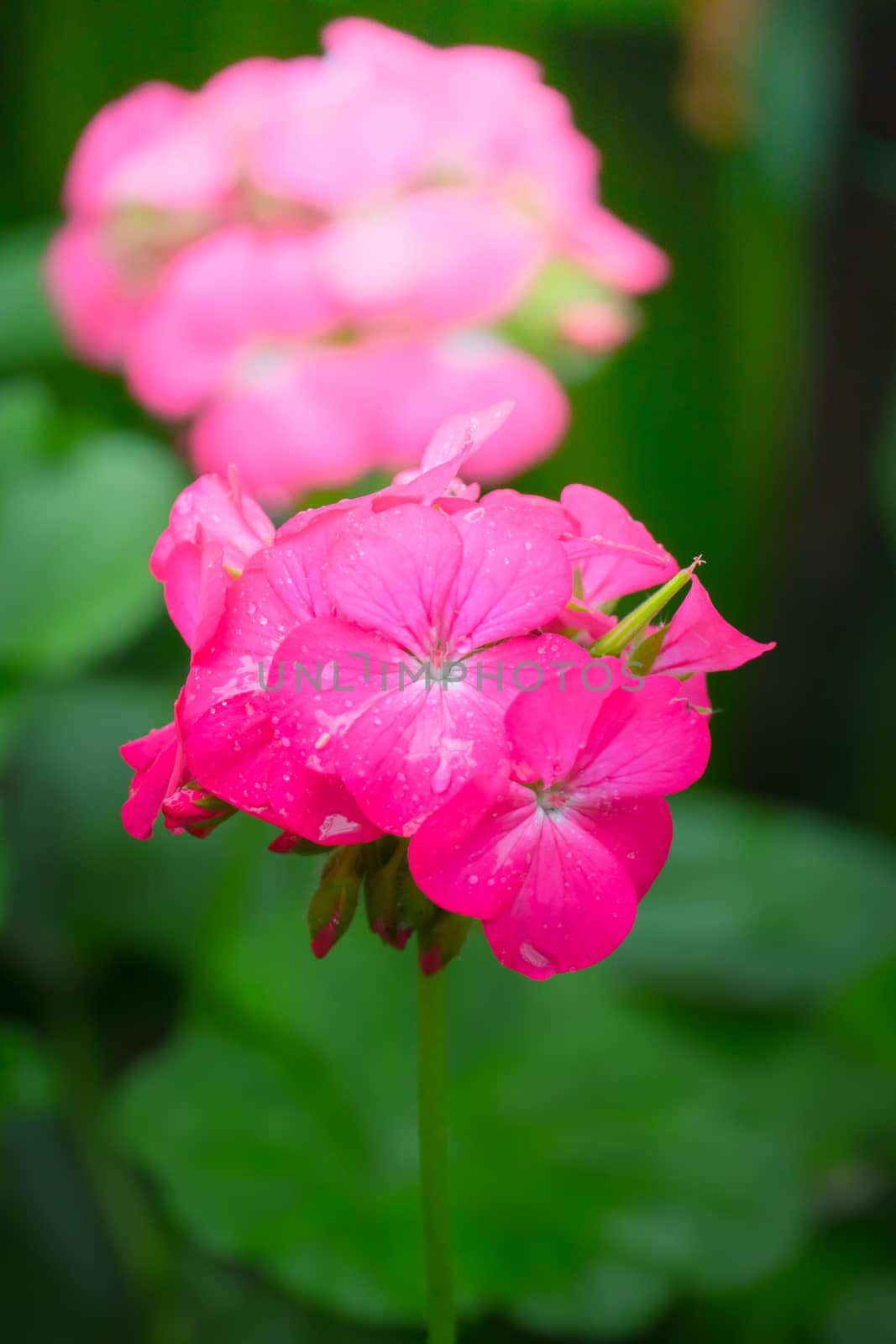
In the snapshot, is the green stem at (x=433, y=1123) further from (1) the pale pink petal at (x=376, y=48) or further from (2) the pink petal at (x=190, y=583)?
(1) the pale pink petal at (x=376, y=48)

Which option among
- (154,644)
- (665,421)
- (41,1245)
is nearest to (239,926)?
(41,1245)

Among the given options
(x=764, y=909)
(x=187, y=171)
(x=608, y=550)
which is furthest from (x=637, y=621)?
(x=764, y=909)

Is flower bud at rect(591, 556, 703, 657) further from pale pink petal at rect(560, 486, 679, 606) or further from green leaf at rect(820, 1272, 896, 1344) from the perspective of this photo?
green leaf at rect(820, 1272, 896, 1344)

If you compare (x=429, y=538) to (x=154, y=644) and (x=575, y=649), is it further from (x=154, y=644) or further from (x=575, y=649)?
(x=154, y=644)

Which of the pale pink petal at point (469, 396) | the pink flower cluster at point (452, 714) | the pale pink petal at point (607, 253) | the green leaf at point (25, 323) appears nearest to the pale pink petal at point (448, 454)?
the pink flower cluster at point (452, 714)

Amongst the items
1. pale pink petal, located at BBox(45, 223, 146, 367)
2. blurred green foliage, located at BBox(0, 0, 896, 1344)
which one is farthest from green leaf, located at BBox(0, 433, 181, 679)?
pale pink petal, located at BBox(45, 223, 146, 367)

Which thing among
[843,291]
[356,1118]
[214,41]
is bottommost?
[356,1118]
